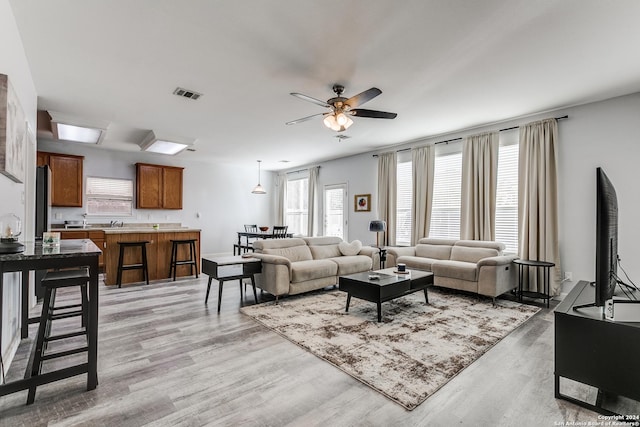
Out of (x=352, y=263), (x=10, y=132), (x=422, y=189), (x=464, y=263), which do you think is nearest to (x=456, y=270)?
(x=464, y=263)

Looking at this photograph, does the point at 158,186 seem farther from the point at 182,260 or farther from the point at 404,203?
the point at 404,203

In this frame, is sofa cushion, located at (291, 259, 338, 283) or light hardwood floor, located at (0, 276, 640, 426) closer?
light hardwood floor, located at (0, 276, 640, 426)

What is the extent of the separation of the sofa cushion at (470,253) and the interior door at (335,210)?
328 centimetres

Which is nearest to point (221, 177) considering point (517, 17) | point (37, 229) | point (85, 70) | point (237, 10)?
point (37, 229)

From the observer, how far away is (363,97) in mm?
3186

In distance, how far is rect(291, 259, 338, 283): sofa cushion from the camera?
174 inches

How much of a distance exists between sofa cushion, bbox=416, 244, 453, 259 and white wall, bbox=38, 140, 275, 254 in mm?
5727

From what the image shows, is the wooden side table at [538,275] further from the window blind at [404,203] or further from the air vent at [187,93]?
the air vent at [187,93]

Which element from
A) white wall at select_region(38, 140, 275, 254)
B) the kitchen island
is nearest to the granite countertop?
the kitchen island

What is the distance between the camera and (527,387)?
220 cm

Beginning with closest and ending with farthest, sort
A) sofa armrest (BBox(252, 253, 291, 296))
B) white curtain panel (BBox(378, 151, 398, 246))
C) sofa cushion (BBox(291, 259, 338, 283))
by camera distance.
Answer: sofa armrest (BBox(252, 253, 291, 296)) < sofa cushion (BBox(291, 259, 338, 283)) < white curtain panel (BBox(378, 151, 398, 246))

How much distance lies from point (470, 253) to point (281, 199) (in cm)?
648

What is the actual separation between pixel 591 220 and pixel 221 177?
28.0ft

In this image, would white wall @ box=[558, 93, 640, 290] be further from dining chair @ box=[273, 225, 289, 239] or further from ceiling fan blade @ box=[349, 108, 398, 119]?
dining chair @ box=[273, 225, 289, 239]
